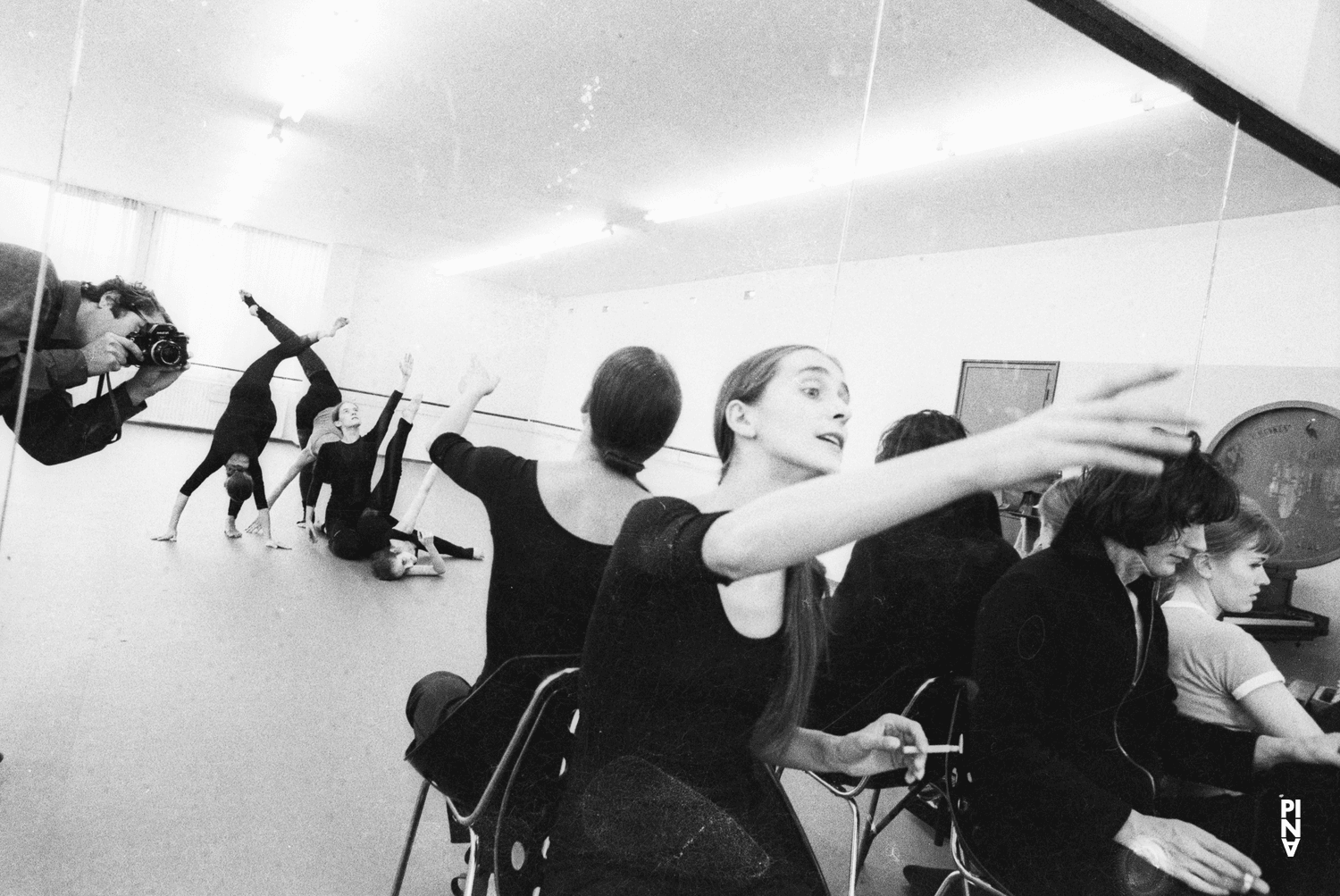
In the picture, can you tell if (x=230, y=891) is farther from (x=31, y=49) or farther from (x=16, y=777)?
(x=31, y=49)

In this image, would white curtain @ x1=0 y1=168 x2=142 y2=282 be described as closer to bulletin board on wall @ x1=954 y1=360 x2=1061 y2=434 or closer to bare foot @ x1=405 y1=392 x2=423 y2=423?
bare foot @ x1=405 y1=392 x2=423 y2=423

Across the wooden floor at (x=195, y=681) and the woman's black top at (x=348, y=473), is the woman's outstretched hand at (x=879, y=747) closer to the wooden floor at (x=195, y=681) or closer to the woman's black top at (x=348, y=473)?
the wooden floor at (x=195, y=681)

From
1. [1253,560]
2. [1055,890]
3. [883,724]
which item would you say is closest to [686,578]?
[883,724]

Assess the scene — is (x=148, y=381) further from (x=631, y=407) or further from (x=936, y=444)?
(x=936, y=444)

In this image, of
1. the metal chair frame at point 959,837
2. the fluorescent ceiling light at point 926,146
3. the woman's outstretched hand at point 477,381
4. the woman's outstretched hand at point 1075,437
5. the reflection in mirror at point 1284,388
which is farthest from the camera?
the reflection in mirror at point 1284,388

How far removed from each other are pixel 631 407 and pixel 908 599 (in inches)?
32.3

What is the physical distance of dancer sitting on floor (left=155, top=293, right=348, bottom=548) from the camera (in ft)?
3.50

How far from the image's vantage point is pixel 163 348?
1.03 metres

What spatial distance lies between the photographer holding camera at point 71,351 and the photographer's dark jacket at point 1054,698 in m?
1.44

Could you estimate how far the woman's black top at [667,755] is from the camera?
924 mm

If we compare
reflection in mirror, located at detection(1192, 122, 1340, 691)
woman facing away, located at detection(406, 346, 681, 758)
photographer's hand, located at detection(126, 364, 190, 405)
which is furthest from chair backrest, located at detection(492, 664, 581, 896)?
reflection in mirror, located at detection(1192, 122, 1340, 691)

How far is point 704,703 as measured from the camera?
3.23ft

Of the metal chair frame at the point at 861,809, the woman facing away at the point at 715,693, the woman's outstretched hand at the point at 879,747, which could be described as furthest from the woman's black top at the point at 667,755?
the metal chair frame at the point at 861,809

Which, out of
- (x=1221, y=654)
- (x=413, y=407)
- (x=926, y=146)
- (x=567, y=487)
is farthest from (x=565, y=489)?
(x=1221, y=654)
